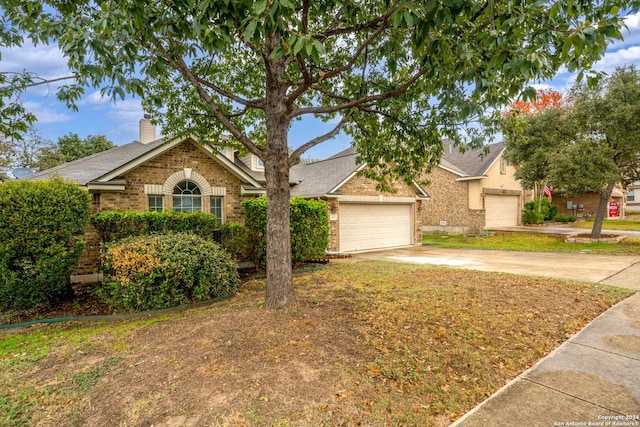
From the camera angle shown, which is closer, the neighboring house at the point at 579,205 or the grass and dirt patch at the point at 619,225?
the grass and dirt patch at the point at 619,225

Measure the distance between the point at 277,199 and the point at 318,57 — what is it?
94.3 inches

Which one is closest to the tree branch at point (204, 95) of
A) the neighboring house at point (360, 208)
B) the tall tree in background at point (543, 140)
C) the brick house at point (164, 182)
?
the brick house at point (164, 182)

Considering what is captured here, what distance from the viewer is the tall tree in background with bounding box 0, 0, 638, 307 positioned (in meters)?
3.08

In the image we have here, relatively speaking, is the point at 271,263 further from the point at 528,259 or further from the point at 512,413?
the point at 528,259

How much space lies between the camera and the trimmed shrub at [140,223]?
7316mm

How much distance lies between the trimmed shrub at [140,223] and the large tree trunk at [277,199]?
3.33m

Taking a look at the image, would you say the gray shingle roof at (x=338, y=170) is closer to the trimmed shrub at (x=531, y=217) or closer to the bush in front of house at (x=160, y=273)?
the trimmed shrub at (x=531, y=217)

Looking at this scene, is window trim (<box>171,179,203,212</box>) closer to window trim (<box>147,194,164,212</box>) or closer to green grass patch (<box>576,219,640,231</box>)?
window trim (<box>147,194,164,212</box>)

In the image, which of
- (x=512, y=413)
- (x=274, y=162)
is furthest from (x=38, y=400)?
(x=512, y=413)

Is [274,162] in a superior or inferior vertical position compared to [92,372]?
superior

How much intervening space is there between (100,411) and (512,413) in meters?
3.59

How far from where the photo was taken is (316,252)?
10555mm

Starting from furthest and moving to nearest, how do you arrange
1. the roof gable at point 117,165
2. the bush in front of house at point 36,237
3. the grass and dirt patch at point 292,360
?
the roof gable at point 117,165
the bush in front of house at point 36,237
the grass and dirt patch at point 292,360

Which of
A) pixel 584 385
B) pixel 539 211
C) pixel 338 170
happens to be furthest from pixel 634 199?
pixel 584 385
